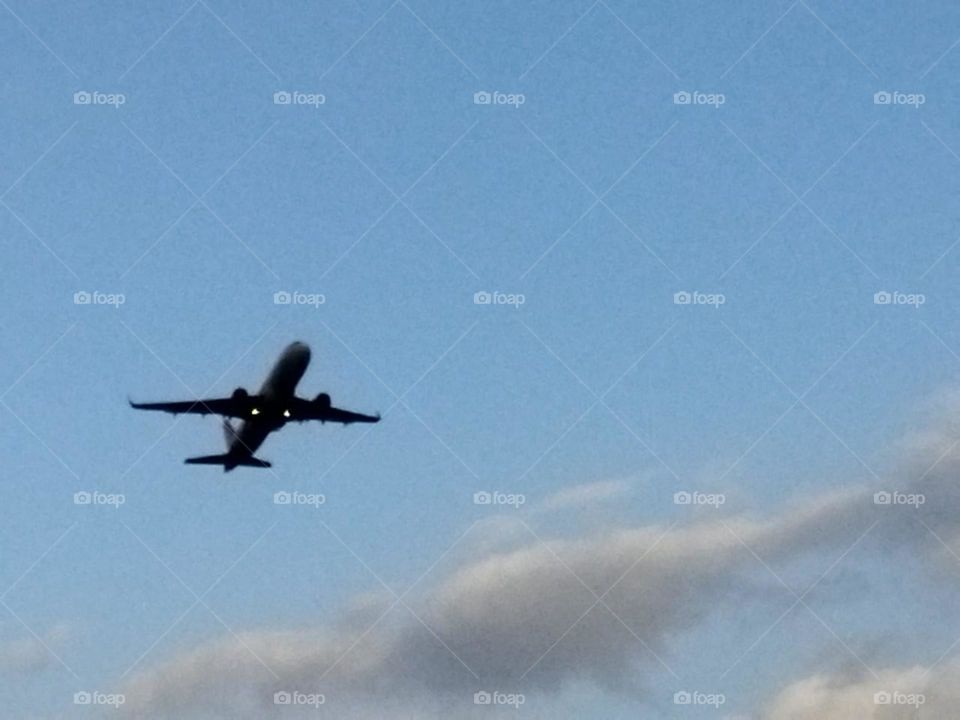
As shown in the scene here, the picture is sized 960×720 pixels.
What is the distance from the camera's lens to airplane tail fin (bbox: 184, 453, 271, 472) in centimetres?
17788

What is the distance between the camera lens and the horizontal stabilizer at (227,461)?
177875 millimetres

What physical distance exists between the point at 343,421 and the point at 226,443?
9836 mm

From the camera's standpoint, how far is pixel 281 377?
171625 mm

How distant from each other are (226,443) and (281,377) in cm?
1191

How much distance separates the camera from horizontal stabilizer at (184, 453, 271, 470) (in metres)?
178

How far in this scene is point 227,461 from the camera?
589ft

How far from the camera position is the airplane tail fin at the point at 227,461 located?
178 metres

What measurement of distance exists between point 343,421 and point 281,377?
19.9 ft

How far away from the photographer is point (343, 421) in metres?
176

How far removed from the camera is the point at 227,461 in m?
180

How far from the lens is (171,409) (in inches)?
6791

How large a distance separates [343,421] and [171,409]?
1055cm

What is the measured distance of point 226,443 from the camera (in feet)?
597
